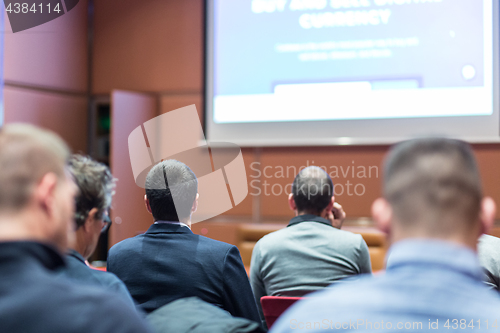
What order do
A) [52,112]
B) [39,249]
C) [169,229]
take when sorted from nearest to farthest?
[39,249]
[169,229]
[52,112]

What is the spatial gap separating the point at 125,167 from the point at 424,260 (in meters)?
4.04

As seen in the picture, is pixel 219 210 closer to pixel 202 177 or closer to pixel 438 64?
pixel 202 177

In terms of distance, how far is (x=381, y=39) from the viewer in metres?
3.97

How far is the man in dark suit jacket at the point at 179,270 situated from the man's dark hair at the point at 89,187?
0.88ft

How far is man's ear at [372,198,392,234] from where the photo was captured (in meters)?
0.84

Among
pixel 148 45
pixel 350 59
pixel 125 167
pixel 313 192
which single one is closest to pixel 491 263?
pixel 313 192

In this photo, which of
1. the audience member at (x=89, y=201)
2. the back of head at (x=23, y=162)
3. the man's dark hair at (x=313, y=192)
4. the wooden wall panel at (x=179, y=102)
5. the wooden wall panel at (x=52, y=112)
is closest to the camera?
the back of head at (x=23, y=162)

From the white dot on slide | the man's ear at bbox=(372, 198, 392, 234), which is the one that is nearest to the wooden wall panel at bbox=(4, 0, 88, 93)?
the white dot on slide

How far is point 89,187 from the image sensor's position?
5.08 ft

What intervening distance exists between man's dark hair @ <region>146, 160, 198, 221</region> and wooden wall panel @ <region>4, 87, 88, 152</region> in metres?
2.85

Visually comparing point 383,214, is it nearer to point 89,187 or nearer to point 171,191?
point 89,187

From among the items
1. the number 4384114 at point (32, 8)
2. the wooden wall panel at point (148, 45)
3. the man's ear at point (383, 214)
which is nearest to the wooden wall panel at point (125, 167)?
the wooden wall panel at point (148, 45)

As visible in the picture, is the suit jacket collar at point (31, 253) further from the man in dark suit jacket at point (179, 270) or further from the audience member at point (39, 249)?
the man in dark suit jacket at point (179, 270)

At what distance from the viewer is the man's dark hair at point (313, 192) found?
2.38m
